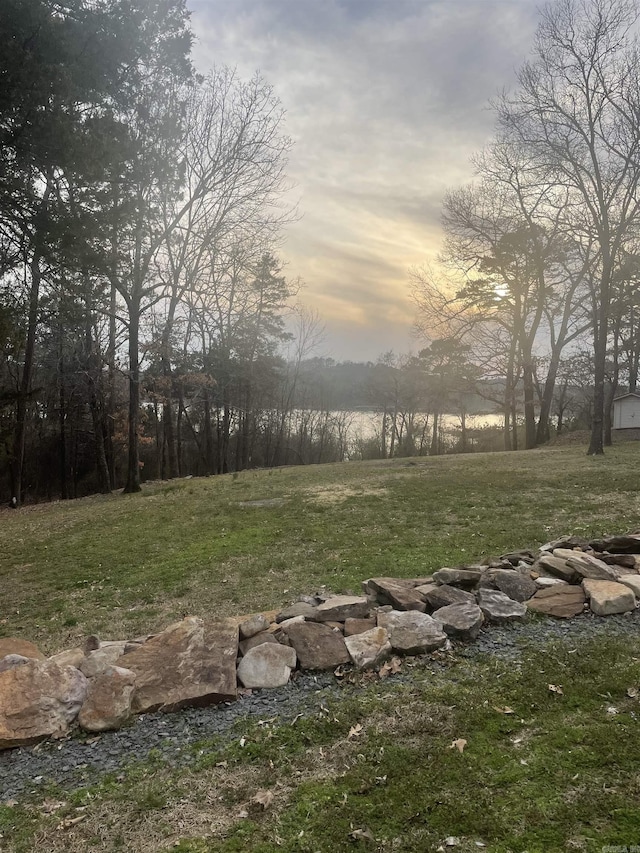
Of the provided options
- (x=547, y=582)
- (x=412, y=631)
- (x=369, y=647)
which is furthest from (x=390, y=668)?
(x=547, y=582)

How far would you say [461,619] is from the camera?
11.7 ft

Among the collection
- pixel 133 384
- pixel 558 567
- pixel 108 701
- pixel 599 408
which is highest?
pixel 133 384

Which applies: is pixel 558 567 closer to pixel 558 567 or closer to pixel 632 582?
pixel 558 567

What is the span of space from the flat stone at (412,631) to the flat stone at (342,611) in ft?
0.48

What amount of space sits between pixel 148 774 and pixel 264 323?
82.8 feet

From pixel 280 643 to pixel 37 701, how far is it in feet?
4.55

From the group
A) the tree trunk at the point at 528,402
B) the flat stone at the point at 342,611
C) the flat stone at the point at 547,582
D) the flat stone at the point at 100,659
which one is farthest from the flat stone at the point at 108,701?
the tree trunk at the point at 528,402

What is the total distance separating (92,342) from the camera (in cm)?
1806

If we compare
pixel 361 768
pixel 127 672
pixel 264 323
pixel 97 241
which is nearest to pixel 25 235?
pixel 97 241

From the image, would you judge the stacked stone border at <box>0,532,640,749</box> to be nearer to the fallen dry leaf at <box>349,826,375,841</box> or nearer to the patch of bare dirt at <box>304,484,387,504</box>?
the fallen dry leaf at <box>349,826,375,841</box>

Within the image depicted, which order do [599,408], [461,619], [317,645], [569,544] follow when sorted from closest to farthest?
1. [317,645]
2. [461,619]
3. [569,544]
4. [599,408]

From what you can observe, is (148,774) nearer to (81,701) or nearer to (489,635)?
(81,701)

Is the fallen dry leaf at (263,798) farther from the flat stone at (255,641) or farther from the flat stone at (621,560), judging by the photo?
the flat stone at (621,560)

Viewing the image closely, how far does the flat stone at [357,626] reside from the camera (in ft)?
11.5
